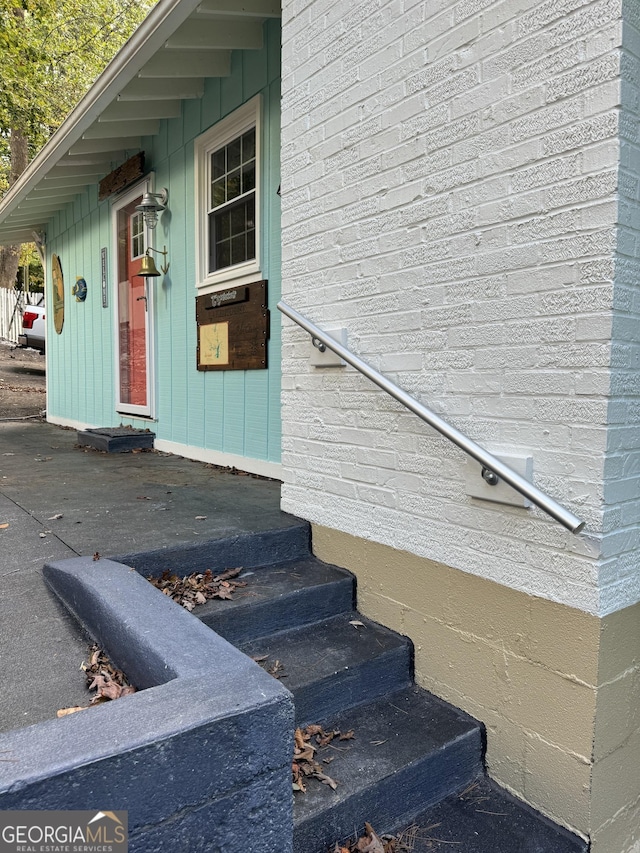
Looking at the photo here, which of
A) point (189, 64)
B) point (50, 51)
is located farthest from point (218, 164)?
point (50, 51)

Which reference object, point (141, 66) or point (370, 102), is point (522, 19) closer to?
point (370, 102)

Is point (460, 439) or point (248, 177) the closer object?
point (460, 439)

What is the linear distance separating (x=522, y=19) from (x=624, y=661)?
2.20 metres

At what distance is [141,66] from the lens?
4293 mm

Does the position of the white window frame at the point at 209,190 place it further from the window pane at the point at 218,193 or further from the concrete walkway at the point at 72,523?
the concrete walkway at the point at 72,523

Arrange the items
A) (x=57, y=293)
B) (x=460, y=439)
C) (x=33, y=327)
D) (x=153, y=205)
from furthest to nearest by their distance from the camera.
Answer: (x=33, y=327) < (x=57, y=293) < (x=153, y=205) < (x=460, y=439)

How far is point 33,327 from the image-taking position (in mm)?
15242

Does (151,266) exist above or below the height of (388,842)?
above

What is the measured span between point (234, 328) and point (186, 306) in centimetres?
90

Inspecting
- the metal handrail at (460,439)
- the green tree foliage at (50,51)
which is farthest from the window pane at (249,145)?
the green tree foliage at (50,51)

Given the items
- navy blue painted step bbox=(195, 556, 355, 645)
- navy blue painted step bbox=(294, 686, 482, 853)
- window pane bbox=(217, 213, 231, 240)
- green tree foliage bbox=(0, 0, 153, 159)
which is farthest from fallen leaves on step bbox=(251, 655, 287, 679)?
green tree foliage bbox=(0, 0, 153, 159)

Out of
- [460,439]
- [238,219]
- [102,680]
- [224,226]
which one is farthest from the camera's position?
[224,226]

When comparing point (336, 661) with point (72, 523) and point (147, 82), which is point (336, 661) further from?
point (147, 82)

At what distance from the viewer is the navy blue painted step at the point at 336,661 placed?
2217 mm
